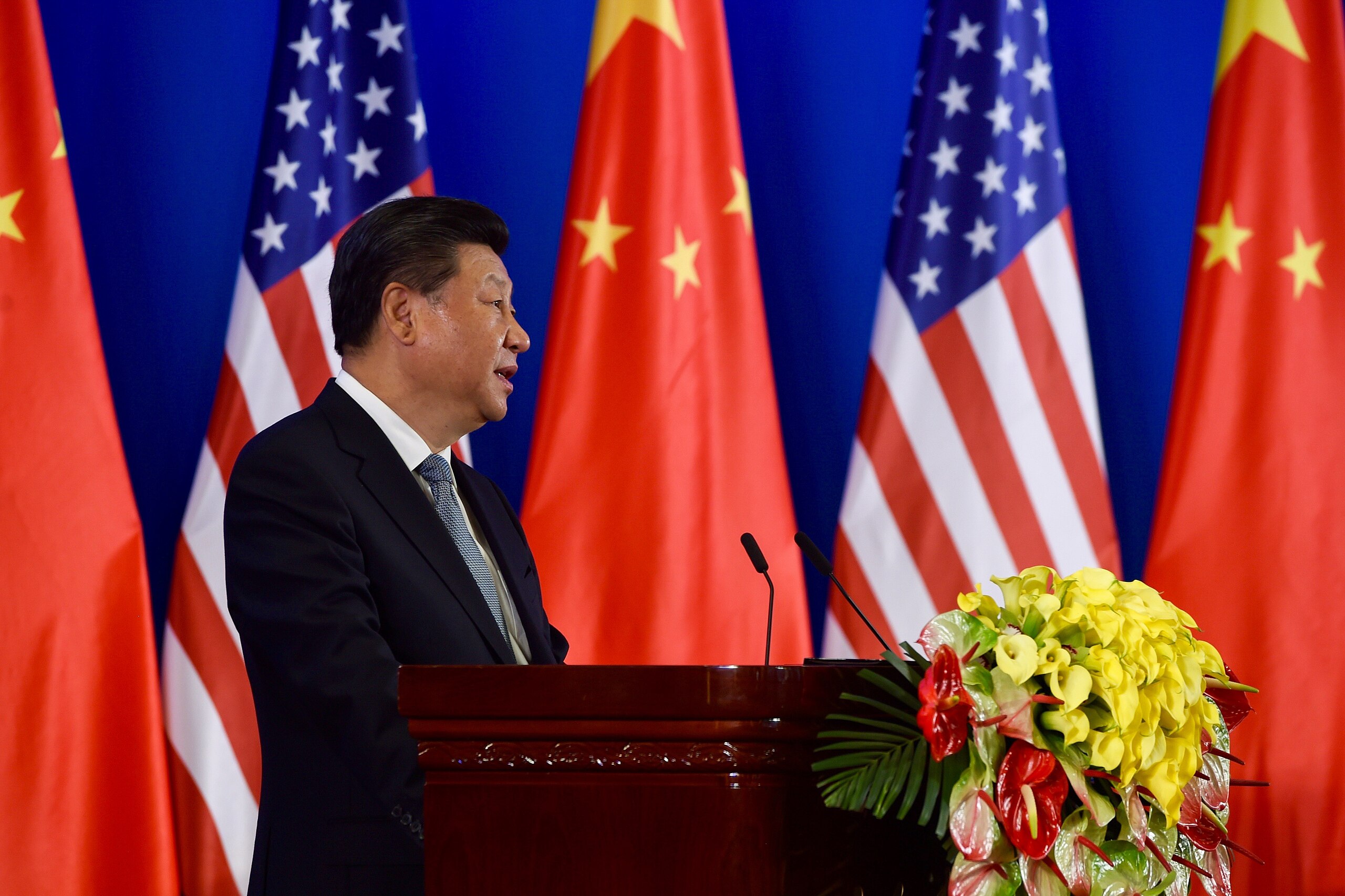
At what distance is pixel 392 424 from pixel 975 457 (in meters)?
1.72

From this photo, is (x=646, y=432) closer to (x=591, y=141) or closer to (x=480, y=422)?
(x=591, y=141)

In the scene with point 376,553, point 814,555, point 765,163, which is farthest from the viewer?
point 765,163

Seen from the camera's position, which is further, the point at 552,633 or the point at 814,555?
the point at 552,633

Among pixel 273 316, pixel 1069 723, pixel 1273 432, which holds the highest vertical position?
pixel 273 316

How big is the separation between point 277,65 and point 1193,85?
8.45 ft

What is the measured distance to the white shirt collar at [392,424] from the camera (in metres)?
1.98

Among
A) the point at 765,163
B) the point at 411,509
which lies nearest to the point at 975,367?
the point at 765,163

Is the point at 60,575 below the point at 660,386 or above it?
below

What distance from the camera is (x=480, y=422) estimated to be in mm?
2104

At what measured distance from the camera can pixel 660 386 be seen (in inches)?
124

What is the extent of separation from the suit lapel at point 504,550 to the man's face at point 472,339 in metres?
0.16

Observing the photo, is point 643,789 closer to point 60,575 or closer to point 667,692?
point 667,692

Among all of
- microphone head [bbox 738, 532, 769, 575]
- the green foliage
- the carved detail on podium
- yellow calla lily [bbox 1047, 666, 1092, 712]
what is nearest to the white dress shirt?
microphone head [bbox 738, 532, 769, 575]

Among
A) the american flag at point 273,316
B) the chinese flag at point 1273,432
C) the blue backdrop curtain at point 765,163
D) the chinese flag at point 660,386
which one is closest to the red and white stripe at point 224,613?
the american flag at point 273,316
